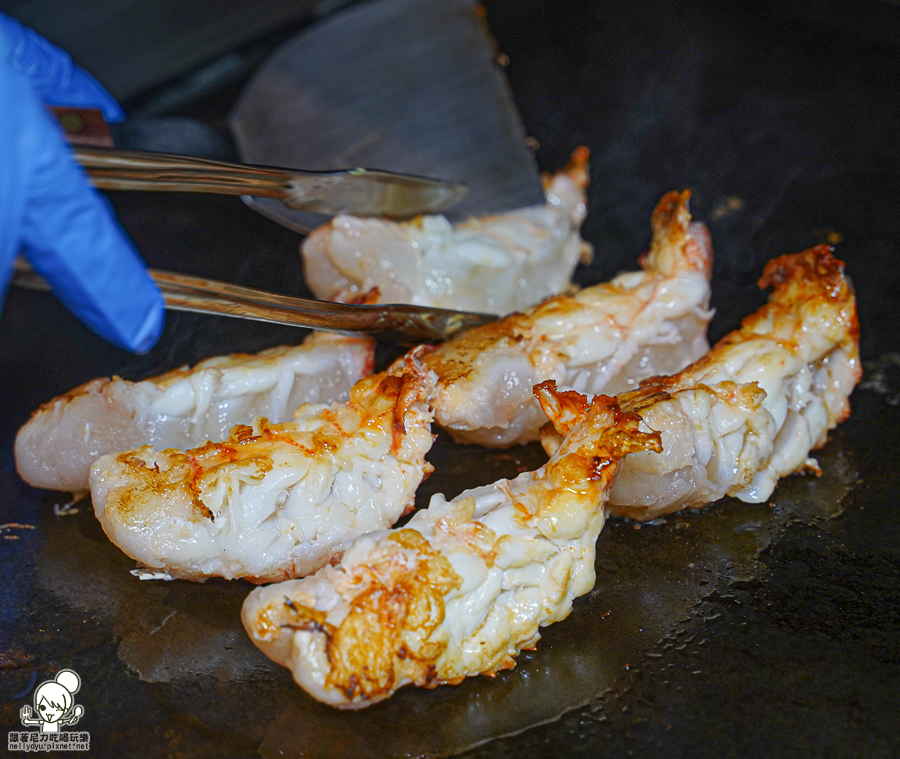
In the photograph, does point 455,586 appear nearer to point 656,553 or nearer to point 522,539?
point 522,539

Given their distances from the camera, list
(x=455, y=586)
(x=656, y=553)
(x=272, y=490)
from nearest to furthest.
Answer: (x=455, y=586) < (x=272, y=490) < (x=656, y=553)

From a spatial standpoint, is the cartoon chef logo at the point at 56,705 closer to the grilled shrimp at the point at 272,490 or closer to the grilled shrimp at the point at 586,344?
the grilled shrimp at the point at 272,490

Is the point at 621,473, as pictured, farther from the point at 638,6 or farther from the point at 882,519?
the point at 638,6

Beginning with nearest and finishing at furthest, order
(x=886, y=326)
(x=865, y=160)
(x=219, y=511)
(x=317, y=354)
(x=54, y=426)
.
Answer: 1. (x=219, y=511)
2. (x=54, y=426)
3. (x=317, y=354)
4. (x=886, y=326)
5. (x=865, y=160)

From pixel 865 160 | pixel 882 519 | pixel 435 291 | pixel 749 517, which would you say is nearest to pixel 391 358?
pixel 435 291

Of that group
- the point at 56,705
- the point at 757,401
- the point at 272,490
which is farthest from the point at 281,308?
the point at 757,401
